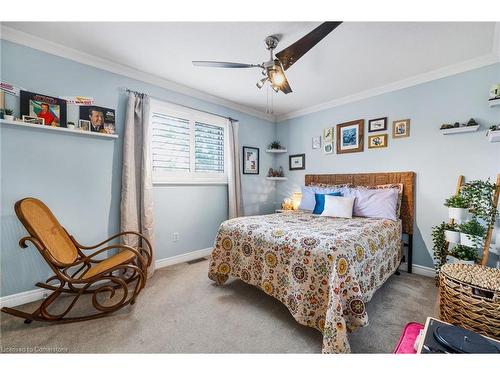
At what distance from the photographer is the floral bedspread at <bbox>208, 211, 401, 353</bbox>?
1437 mm

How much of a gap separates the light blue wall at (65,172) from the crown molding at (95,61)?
0.05m

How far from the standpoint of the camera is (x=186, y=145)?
10.6ft

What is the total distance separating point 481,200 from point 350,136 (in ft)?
5.60

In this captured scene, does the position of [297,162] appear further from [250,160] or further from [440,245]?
[440,245]

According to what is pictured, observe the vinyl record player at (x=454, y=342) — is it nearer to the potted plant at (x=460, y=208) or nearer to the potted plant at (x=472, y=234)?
the potted plant at (x=472, y=234)

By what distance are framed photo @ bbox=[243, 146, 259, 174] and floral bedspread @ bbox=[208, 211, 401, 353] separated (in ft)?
5.62

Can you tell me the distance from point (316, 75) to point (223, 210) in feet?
7.87

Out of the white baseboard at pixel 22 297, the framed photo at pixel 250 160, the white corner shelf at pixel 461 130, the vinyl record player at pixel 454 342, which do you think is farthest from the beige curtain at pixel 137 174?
the white corner shelf at pixel 461 130

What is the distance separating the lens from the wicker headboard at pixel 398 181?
279 centimetres

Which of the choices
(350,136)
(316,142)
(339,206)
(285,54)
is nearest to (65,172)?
(285,54)

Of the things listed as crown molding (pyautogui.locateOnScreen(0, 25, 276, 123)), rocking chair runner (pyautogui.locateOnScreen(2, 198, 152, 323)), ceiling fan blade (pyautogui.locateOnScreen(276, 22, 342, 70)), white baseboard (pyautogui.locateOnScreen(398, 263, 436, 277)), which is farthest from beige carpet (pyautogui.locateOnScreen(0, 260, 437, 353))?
crown molding (pyautogui.locateOnScreen(0, 25, 276, 123))

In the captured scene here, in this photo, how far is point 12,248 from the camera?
1981 mm
